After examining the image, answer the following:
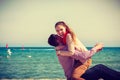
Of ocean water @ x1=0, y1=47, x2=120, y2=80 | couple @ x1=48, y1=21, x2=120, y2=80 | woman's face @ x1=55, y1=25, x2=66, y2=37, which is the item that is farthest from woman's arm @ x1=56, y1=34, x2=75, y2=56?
ocean water @ x1=0, y1=47, x2=120, y2=80

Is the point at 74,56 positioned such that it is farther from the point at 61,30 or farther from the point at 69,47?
the point at 61,30

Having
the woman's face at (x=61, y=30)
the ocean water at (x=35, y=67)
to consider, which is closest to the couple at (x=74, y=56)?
the woman's face at (x=61, y=30)

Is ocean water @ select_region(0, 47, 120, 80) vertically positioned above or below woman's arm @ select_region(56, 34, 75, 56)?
below

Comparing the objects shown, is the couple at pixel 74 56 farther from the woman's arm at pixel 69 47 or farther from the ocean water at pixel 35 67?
the ocean water at pixel 35 67

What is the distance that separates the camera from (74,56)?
7.63 ft

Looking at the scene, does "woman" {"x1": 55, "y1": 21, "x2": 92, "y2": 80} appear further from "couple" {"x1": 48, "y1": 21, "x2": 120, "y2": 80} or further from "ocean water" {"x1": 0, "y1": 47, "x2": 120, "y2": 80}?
"ocean water" {"x1": 0, "y1": 47, "x2": 120, "y2": 80}

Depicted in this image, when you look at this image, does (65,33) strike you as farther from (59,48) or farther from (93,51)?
(93,51)

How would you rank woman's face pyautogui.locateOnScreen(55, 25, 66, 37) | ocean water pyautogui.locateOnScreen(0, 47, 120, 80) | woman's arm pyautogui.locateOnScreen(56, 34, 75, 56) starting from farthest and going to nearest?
ocean water pyautogui.locateOnScreen(0, 47, 120, 80) → woman's face pyautogui.locateOnScreen(55, 25, 66, 37) → woman's arm pyautogui.locateOnScreen(56, 34, 75, 56)

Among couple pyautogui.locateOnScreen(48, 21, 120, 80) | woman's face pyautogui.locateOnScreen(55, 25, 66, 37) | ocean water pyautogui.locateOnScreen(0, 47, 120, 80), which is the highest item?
woman's face pyautogui.locateOnScreen(55, 25, 66, 37)

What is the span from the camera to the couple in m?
2.32

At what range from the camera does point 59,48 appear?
7.88 ft

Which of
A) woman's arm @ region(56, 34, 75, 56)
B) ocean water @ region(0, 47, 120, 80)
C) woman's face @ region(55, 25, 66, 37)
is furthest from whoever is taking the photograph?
ocean water @ region(0, 47, 120, 80)

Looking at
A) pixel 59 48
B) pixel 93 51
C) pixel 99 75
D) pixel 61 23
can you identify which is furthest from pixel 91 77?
pixel 61 23

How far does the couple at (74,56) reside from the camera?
7.63 feet
